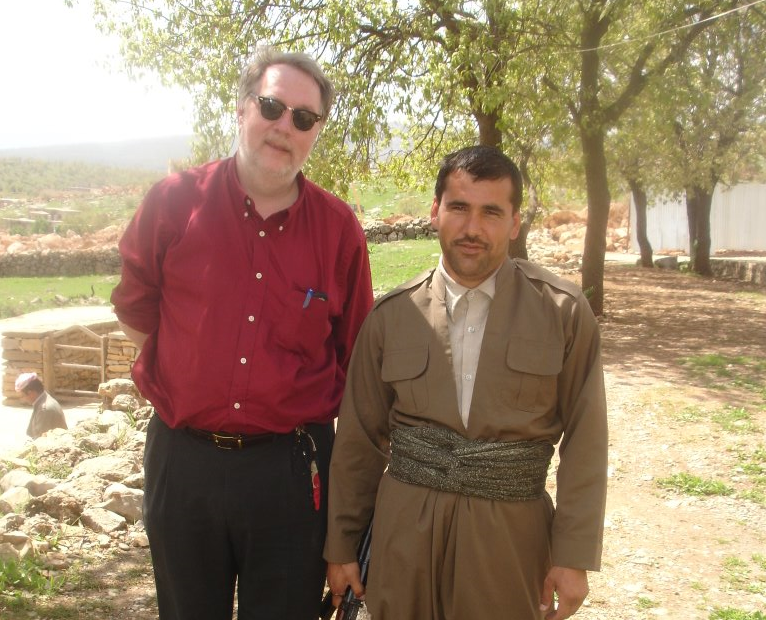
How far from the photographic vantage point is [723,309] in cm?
1405

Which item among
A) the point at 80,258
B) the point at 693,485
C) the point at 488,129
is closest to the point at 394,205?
the point at 80,258

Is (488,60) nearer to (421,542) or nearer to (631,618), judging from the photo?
(631,618)

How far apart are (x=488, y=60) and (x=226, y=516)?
7.74 meters

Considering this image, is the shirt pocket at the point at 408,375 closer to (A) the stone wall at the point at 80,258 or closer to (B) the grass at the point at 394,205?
(A) the stone wall at the point at 80,258

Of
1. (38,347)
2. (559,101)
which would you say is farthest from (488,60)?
(38,347)

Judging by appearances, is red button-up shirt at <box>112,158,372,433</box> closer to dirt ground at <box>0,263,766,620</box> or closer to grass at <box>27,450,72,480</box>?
dirt ground at <box>0,263,766,620</box>

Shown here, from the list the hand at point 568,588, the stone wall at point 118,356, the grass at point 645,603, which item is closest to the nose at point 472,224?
the hand at point 568,588

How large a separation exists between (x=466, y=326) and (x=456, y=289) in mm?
119

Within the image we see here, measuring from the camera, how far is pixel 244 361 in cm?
238

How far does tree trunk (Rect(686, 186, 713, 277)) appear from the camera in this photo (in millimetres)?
19797

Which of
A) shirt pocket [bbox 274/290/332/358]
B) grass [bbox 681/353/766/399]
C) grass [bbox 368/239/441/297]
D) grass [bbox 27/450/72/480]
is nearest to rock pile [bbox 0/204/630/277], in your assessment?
grass [bbox 368/239/441/297]

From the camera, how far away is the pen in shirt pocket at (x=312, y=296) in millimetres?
2463

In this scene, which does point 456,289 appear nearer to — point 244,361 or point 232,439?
point 244,361

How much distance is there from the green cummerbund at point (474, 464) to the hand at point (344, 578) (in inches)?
13.5
